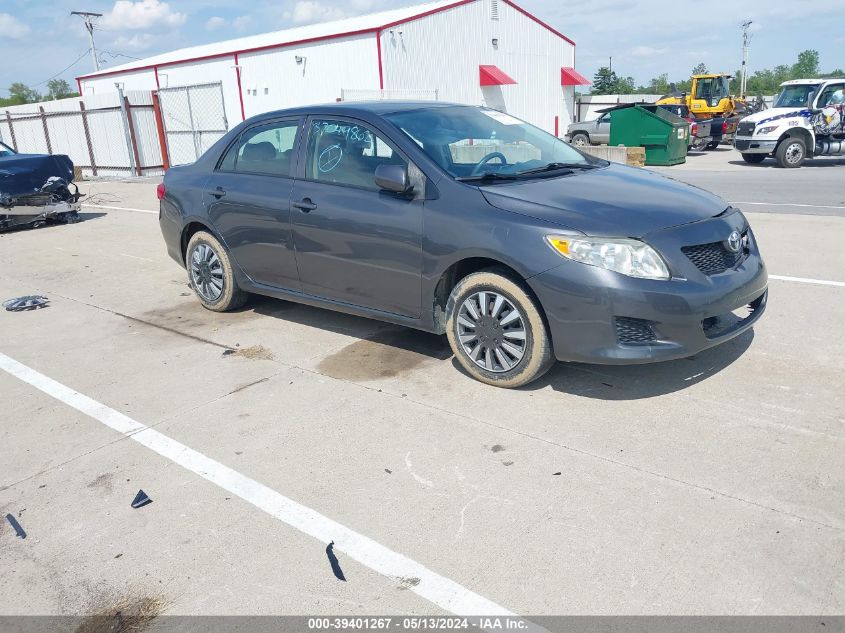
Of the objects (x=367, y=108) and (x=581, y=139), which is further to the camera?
(x=581, y=139)

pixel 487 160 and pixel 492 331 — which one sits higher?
pixel 487 160

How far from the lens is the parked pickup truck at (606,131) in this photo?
22.8m

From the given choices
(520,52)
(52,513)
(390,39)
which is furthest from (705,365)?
(520,52)

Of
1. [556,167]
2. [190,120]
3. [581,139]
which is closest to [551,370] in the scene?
[556,167]

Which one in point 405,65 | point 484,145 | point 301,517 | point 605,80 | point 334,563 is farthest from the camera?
point 605,80

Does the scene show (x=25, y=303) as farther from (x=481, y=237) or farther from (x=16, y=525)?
(x=481, y=237)

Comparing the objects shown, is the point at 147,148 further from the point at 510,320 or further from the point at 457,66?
the point at 510,320

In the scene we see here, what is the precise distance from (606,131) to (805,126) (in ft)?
22.6

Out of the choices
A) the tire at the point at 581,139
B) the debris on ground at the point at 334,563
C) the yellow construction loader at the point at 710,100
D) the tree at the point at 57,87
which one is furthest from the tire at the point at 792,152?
the tree at the point at 57,87

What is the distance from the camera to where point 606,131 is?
2341 centimetres

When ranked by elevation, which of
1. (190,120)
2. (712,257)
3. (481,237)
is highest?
(190,120)

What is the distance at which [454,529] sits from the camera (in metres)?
3.01

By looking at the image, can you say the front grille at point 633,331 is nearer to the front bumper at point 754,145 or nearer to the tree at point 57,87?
the front bumper at point 754,145

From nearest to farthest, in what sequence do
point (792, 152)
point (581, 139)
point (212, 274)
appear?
point (212, 274) < point (792, 152) < point (581, 139)
